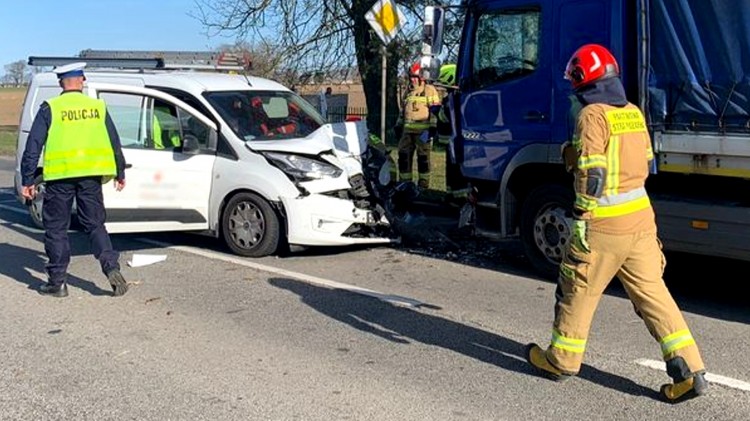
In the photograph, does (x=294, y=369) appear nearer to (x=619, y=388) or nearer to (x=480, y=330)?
(x=480, y=330)

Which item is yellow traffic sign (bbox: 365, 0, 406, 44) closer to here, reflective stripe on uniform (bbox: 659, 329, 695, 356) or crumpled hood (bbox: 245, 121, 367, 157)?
crumpled hood (bbox: 245, 121, 367, 157)

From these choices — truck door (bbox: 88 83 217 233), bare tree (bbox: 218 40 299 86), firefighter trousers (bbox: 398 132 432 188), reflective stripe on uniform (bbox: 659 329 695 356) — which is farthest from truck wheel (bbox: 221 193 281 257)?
bare tree (bbox: 218 40 299 86)

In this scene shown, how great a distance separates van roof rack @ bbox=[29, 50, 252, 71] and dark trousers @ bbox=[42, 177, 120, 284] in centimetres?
318

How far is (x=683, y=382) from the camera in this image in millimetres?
4418

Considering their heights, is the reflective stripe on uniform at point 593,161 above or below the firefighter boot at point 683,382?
above

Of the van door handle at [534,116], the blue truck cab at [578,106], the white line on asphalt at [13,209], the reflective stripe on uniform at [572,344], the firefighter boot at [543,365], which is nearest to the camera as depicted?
the reflective stripe on uniform at [572,344]

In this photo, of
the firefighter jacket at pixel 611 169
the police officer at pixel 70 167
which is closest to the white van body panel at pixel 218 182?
the police officer at pixel 70 167

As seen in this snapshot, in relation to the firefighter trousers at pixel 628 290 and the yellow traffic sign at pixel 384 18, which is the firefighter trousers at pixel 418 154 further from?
the firefighter trousers at pixel 628 290

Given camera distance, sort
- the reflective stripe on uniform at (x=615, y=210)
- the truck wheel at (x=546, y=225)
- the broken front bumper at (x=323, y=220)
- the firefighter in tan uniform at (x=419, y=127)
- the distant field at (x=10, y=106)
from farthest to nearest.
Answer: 1. the distant field at (x=10, y=106)
2. the firefighter in tan uniform at (x=419, y=127)
3. the broken front bumper at (x=323, y=220)
4. the truck wheel at (x=546, y=225)
5. the reflective stripe on uniform at (x=615, y=210)

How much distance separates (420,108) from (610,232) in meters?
7.56

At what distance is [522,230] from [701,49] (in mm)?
2203

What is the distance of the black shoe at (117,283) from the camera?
6.79 metres

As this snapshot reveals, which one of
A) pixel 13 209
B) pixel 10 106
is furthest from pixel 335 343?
pixel 10 106

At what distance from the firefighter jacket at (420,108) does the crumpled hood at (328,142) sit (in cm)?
278
